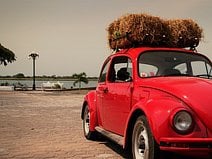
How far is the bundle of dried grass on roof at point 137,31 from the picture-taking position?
763 cm

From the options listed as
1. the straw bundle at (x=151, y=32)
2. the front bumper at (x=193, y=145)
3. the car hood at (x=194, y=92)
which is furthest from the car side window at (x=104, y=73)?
the front bumper at (x=193, y=145)

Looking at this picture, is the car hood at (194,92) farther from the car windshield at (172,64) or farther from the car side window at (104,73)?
the car side window at (104,73)

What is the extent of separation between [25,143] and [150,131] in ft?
12.8

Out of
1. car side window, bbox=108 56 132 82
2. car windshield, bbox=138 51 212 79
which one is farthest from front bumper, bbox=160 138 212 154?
car side window, bbox=108 56 132 82

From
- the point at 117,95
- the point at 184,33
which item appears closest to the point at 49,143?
the point at 117,95

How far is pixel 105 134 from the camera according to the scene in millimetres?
7141

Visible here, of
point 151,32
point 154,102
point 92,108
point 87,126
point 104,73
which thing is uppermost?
point 151,32

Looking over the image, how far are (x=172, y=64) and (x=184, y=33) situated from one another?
2.03 metres

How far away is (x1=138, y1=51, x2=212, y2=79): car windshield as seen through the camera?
6.36 metres

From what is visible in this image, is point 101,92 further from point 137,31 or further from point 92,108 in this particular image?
point 137,31

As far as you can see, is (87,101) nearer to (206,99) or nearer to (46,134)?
(46,134)

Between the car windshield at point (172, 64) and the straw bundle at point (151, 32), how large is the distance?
949 mm

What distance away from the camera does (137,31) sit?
7664 millimetres

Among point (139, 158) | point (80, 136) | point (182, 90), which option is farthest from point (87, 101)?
point (182, 90)
